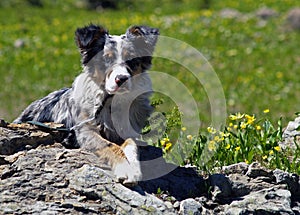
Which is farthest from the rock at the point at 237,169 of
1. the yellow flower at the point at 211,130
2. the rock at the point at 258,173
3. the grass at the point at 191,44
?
the grass at the point at 191,44

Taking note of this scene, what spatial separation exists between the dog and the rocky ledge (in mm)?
383

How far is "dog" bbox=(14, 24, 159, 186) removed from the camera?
6297 millimetres

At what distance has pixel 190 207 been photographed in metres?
5.50

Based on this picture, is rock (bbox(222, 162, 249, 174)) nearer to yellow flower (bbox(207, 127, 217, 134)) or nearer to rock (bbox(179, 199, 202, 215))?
rock (bbox(179, 199, 202, 215))

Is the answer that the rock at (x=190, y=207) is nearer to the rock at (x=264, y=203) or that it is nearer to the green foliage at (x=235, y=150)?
the rock at (x=264, y=203)

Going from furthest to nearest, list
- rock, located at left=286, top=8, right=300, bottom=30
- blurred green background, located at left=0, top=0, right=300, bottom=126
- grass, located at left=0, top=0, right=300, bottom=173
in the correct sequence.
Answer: rock, located at left=286, top=8, right=300, bottom=30
blurred green background, located at left=0, top=0, right=300, bottom=126
grass, located at left=0, top=0, right=300, bottom=173

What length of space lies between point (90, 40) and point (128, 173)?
1.46 metres

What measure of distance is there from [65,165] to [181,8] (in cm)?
2267

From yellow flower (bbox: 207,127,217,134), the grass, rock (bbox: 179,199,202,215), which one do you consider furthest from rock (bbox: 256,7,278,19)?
rock (bbox: 179,199,202,215)

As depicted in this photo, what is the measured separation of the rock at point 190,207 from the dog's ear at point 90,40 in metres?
1.82

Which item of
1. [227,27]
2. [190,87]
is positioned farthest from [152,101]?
[227,27]

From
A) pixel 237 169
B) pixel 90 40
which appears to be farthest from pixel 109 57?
pixel 237 169

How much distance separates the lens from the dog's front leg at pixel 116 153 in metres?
5.64

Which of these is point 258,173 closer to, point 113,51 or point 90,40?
point 113,51
